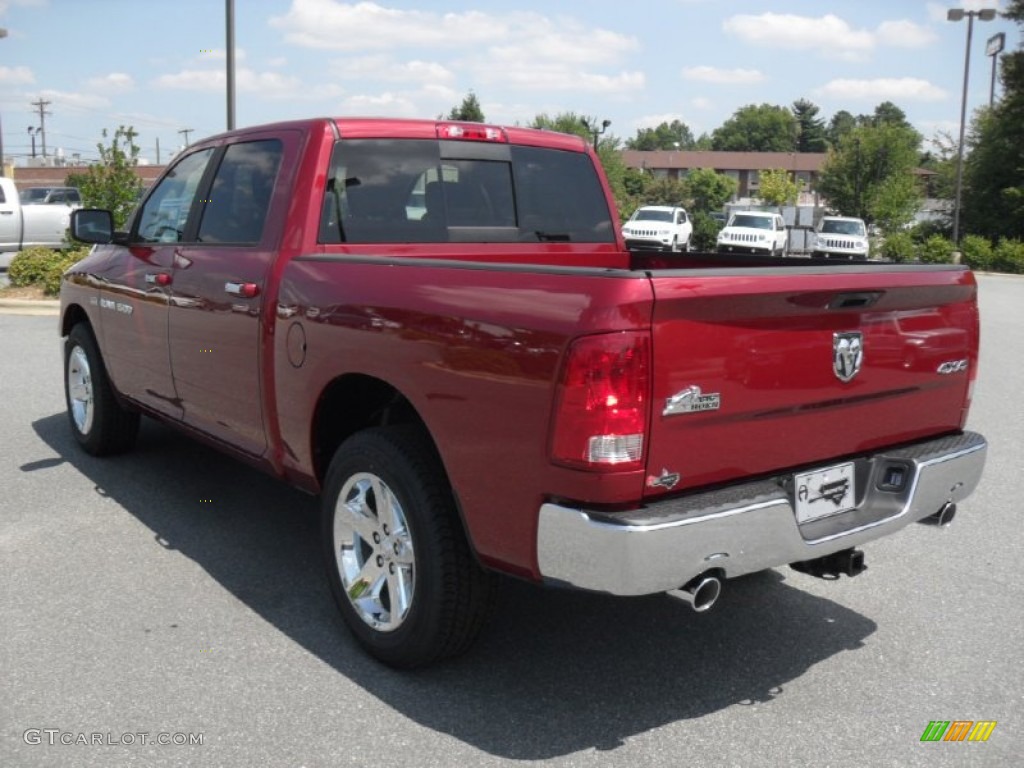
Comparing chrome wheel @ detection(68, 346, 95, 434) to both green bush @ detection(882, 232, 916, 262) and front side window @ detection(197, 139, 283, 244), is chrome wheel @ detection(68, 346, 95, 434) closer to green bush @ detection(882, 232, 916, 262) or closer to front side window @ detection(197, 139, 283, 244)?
front side window @ detection(197, 139, 283, 244)

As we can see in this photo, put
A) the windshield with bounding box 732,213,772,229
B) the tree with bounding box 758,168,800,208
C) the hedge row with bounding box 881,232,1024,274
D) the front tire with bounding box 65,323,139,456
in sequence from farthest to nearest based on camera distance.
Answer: the tree with bounding box 758,168,800,208, the hedge row with bounding box 881,232,1024,274, the windshield with bounding box 732,213,772,229, the front tire with bounding box 65,323,139,456

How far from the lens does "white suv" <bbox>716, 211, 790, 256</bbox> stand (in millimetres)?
33625

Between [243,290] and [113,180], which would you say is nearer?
[243,290]

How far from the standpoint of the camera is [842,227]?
113 feet

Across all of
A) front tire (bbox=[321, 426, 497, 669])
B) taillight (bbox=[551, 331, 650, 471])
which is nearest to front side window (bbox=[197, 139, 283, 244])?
front tire (bbox=[321, 426, 497, 669])

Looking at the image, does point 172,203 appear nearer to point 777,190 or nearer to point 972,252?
point 972,252

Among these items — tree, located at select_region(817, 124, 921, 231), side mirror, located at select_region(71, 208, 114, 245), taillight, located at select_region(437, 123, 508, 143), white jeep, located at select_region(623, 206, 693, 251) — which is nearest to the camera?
taillight, located at select_region(437, 123, 508, 143)

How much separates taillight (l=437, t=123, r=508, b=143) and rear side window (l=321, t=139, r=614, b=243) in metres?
0.04

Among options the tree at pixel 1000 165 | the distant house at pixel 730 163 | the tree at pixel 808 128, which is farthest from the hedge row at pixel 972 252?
the tree at pixel 808 128

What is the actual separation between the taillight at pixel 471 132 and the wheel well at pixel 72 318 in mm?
2869

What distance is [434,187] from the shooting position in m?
4.51

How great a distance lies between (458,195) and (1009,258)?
1496 inches

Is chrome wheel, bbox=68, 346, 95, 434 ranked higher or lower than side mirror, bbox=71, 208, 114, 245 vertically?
lower

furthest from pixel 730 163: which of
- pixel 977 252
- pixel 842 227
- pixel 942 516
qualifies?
pixel 942 516
